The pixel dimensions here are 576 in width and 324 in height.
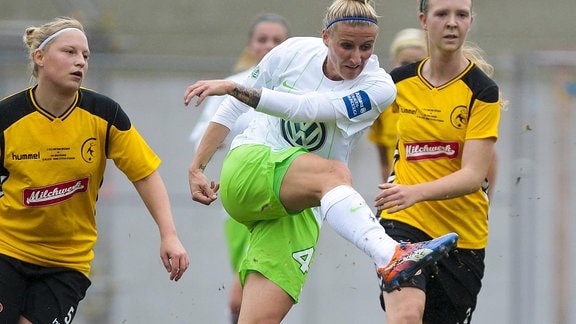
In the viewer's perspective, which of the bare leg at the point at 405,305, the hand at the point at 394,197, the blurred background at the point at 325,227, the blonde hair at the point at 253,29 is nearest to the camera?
the hand at the point at 394,197

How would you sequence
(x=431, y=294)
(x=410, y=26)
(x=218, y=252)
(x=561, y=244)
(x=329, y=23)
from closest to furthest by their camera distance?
(x=329, y=23) < (x=431, y=294) < (x=561, y=244) < (x=218, y=252) < (x=410, y=26)

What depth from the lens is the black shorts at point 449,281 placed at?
539 centimetres

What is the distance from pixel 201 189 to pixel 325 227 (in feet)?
10.8

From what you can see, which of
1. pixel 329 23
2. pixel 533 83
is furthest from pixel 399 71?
pixel 533 83

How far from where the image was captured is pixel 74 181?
5.13 metres

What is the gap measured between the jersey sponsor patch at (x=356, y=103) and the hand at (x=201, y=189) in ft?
2.36

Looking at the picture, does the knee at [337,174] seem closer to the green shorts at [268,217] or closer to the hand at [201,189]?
the green shorts at [268,217]

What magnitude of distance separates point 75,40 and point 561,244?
4.09m

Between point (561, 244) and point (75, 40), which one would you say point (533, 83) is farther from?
point (75, 40)

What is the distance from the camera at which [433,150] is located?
5.38 metres

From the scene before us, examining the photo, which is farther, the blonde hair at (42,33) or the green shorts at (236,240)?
the green shorts at (236,240)

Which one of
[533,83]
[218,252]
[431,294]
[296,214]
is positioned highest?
[533,83]

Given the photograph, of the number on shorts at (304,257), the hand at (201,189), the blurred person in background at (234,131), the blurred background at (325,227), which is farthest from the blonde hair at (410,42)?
the hand at (201,189)

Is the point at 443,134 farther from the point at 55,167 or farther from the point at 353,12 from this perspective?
the point at 55,167
